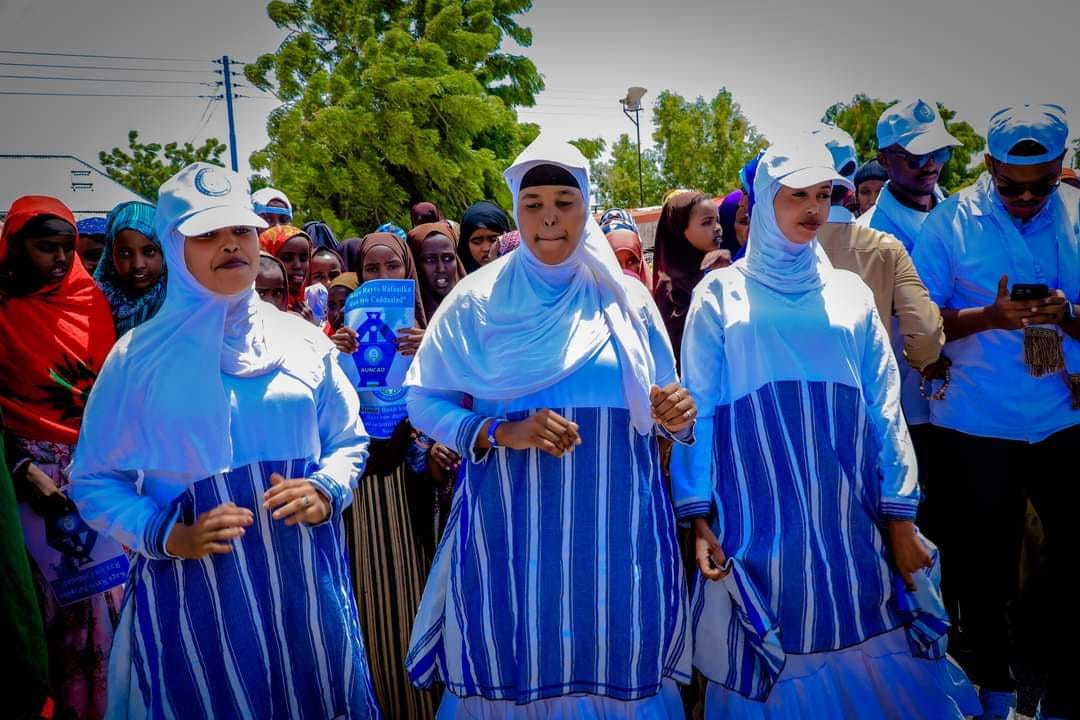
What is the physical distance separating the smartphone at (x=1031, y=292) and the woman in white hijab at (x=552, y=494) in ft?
5.21

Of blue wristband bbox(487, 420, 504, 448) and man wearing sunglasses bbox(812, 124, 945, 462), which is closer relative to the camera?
blue wristband bbox(487, 420, 504, 448)

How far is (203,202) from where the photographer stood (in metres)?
2.24

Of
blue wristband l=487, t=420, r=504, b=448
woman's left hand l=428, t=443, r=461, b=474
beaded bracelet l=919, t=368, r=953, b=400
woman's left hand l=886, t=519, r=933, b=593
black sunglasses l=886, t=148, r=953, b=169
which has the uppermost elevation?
black sunglasses l=886, t=148, r=953, b=169

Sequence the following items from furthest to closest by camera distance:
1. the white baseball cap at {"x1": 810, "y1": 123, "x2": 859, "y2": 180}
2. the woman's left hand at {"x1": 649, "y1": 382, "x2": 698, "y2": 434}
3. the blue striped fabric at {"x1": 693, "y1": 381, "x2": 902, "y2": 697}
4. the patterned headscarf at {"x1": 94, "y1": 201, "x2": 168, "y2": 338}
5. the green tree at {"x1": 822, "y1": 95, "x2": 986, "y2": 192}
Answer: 1. the green tree at {"x1": 822, "y1": 95, "x2": 986, "y2": 192}
2. the patterned headscarf at {"x1": 94, "y1": 201, "x2": 168, "y2": 338}
3. the white baseball cap at {"x1": 810, "y1": 123, "x2": 859, "y2": 180}
4. the blue striped fabric at {"x1": 693, "y1": 381, "x2": 902, "y2": 697}
5. the woman's left hand at {"x1": 649, "y1": 382, "x2": 698, "y2": 434}

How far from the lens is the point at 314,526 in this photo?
2365 mm

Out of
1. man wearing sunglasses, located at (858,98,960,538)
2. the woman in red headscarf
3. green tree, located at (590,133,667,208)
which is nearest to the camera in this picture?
the woman in red headscarf

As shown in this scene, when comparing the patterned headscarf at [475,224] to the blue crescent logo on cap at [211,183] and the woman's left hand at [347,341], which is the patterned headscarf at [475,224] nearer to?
the woman's left hand at [347,341]

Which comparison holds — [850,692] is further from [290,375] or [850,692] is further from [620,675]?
[290,375]

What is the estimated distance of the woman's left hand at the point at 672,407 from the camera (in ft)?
7.59

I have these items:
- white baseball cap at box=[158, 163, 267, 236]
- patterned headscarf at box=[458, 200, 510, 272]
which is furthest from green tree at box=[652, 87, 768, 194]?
white baseball cap at box=[158, 163, 267, 236]

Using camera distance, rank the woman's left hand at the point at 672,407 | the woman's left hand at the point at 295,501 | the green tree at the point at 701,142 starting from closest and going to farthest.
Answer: the woman's left hand at the point at 295,501
the woman's left hand at the point at 672,407
the green tree at the point at 701,142

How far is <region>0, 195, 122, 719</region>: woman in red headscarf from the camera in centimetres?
300

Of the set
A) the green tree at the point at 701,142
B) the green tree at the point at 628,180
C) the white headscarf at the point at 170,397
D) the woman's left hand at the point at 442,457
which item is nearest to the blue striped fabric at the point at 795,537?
the woman's left hand at the point at 442,457

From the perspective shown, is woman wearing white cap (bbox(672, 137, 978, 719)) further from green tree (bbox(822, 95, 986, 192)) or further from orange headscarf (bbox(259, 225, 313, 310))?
green tree (bbox(822, 95, 986, 192))
